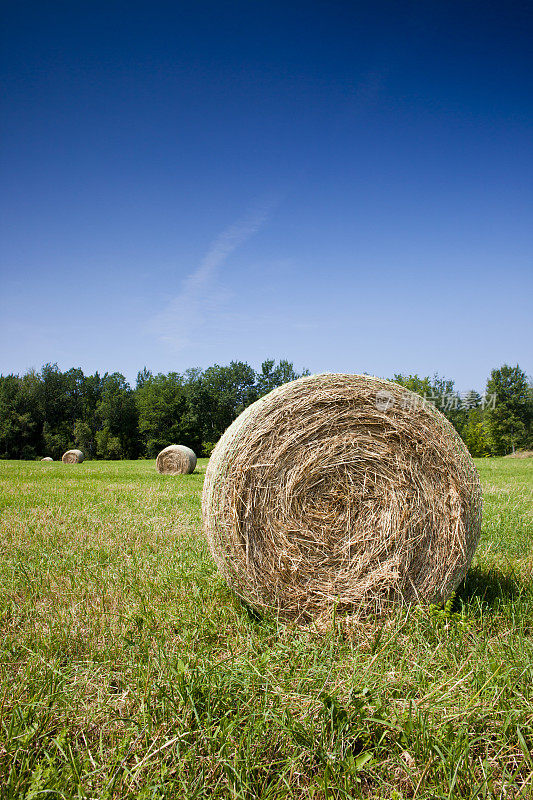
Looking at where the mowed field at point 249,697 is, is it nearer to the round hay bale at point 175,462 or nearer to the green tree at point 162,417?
the round hay bale at point 175,462

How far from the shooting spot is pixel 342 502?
342cm

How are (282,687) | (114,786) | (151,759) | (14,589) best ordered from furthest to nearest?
(14,589) → (282,687) → (151,759) → (114,786)

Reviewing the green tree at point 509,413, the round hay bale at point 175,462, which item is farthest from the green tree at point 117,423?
the green tree at point 509,413

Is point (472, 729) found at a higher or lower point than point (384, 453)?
lower

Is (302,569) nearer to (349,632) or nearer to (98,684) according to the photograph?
(349,632)

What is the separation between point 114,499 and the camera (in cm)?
844

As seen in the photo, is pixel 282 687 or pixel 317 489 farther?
pixel 317 489

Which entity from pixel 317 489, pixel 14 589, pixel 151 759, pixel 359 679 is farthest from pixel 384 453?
pixel 14 589

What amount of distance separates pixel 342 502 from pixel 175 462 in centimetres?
1533

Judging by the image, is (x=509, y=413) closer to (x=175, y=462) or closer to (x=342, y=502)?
(x=175, y=462)

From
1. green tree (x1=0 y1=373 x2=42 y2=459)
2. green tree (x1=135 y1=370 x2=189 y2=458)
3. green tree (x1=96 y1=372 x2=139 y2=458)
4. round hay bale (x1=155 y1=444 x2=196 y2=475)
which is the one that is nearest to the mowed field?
round hay bale (x1=155 y1=444 x2=196 y2=475)

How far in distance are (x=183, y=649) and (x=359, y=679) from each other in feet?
3.54

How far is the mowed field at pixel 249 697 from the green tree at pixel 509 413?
58236mm

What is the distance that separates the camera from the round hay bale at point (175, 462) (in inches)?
704
